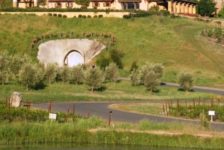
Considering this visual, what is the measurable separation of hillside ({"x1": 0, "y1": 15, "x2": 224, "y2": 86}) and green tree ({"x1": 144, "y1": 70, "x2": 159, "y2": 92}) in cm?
1374

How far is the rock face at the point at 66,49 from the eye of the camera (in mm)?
104019

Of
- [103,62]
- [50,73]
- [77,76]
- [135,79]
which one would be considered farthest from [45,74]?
[103,62]

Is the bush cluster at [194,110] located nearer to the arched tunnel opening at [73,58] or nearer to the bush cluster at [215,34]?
the arched tunnel opening at [73,58]

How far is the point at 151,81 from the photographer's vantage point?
73625 millimetres

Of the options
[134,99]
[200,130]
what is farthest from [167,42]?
[200,130]

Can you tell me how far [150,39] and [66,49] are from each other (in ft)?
44.5

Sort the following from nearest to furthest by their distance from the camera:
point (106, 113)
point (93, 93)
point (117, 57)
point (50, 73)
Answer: point (106, 113), point (93, 93), point (50, 73), point (117, 57)

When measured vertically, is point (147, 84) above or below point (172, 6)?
below

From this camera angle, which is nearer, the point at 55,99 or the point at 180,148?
the point at 180,148

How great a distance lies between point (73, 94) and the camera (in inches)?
2645

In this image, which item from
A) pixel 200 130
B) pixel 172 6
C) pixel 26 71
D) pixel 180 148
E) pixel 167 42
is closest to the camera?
pixel 180 148

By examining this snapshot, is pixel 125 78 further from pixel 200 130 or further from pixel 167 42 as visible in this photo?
pixel 200 130

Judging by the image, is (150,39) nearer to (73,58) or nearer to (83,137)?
(73,58)

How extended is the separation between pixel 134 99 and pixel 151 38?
136 ft
